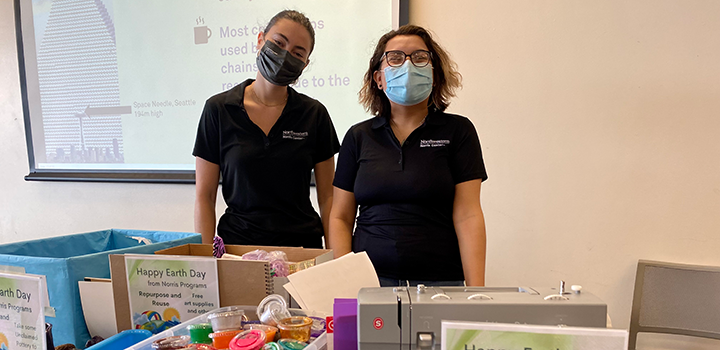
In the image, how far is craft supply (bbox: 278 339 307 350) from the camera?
75cm

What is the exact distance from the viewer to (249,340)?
752 millimetres

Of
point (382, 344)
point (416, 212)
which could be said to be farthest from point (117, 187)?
point (382, 344)

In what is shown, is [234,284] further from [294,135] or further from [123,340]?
[294,135]

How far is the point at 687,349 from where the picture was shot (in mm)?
1945

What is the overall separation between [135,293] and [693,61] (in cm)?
220

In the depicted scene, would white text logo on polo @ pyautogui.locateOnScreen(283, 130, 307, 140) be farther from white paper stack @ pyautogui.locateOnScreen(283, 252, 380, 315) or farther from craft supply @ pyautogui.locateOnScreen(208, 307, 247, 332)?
craft supply @ pyautogui.locateOnScreen(208, 307, 247, 332)

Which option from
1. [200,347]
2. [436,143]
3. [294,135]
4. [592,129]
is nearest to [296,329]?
[200,347]

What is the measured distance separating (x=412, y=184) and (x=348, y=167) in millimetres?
228

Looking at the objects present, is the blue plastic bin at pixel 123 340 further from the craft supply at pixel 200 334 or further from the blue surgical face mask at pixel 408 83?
the blue surgical face mask at pixel 408 83

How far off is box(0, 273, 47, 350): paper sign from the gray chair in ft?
6.29

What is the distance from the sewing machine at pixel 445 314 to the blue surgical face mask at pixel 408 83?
83 cm

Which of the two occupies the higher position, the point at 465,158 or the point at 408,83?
the point at 408,83

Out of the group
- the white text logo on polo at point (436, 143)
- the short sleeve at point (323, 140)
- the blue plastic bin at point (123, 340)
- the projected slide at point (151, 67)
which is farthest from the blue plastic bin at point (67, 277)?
the projected slide at point (151, 67)

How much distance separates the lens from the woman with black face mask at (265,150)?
4.96ft
